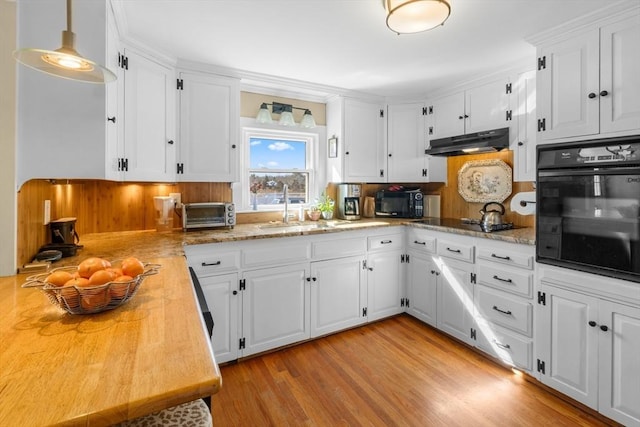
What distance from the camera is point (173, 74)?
2502mm

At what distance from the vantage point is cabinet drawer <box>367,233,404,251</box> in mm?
3029

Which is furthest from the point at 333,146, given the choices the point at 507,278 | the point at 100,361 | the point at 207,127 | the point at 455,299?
the point at 100,361

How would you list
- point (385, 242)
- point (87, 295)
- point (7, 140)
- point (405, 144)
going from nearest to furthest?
1. point (87, 295)
2. point (7, 140)
3. point (385, 242)
4. point (405, 144)

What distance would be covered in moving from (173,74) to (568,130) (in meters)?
2.88

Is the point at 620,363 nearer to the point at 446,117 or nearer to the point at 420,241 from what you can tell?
the point at 420,241

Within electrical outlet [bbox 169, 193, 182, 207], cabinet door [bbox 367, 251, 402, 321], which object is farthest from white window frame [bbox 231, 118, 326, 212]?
Answer: cabinet door [bbox 367, 251, 402, 321]

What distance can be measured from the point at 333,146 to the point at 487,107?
5.03ft

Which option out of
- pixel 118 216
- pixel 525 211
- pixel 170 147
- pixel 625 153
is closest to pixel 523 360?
pixel 525 211

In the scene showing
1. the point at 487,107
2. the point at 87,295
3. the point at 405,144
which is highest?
the point at 487,107

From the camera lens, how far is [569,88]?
6.51 feet

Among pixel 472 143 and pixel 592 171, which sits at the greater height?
pixel 472 143

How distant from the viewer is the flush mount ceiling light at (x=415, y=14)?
5.16 feet

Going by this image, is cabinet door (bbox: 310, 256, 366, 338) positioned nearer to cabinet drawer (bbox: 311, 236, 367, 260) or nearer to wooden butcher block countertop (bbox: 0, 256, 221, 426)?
cabinet drawer (bbox: 311, 236, 367, 260)

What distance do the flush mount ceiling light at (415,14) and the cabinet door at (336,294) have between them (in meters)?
1.85
